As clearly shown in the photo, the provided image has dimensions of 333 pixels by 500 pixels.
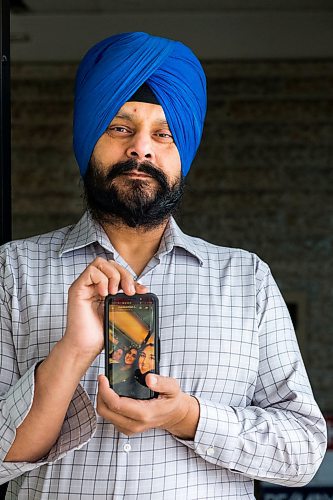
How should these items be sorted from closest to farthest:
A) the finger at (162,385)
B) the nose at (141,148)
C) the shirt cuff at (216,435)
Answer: the finger at (162,385), the shirt cuff at (216,435), the nose at (141,148)

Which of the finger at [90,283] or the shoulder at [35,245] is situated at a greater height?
the shoulder at [35,245]

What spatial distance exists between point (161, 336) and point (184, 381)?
0.27 ft

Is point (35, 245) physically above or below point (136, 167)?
below

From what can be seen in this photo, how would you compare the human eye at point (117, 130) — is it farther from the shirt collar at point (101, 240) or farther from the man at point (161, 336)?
the shirt collar at point (101, 240)

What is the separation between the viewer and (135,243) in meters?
1.54

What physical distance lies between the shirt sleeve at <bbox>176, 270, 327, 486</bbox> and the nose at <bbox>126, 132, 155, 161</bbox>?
0.30 m

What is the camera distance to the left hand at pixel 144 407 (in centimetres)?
120

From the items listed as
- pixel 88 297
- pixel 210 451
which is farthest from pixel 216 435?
pixel 88 297

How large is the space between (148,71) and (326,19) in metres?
3.48

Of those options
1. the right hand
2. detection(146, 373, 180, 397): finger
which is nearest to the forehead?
the right hand

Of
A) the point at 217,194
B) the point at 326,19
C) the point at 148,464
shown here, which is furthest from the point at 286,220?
the point at 148,464

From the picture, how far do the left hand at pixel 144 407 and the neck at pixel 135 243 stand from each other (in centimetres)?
32

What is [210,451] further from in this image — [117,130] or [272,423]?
[117,130]

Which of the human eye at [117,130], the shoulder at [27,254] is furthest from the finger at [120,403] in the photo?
the human eye at [117,130]
